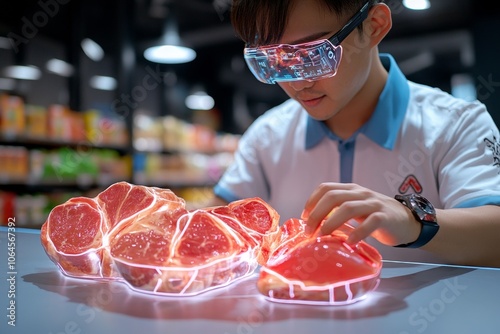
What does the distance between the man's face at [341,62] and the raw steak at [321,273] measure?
58 centimetres

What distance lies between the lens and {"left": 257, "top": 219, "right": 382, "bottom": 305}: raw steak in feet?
2.45

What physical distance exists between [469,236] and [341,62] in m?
0.56

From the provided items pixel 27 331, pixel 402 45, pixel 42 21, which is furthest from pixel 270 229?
pixel 402 45

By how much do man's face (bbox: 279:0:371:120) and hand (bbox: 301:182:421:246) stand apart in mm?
463

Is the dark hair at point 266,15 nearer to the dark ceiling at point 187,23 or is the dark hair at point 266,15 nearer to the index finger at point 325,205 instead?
the index finger at point 325,205

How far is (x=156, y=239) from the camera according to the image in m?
0.82

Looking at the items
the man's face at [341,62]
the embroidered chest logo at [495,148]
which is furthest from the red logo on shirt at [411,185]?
the man's face at [341,62]

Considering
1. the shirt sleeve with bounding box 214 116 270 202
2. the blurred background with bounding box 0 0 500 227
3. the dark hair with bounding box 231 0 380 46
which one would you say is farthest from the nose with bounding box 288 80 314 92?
the blurred background with bounding box 0 0 500 227

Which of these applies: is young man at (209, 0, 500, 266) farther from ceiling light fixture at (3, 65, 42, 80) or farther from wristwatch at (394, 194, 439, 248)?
ceiling light fixture at (3, 65, 42, 80)

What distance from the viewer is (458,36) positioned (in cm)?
928

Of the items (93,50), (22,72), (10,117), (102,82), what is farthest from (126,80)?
(10,117)

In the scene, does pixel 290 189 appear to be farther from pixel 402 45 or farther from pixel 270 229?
pixel 402 45

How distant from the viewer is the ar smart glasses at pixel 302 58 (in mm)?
1135

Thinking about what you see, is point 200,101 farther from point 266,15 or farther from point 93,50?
point 266,15
